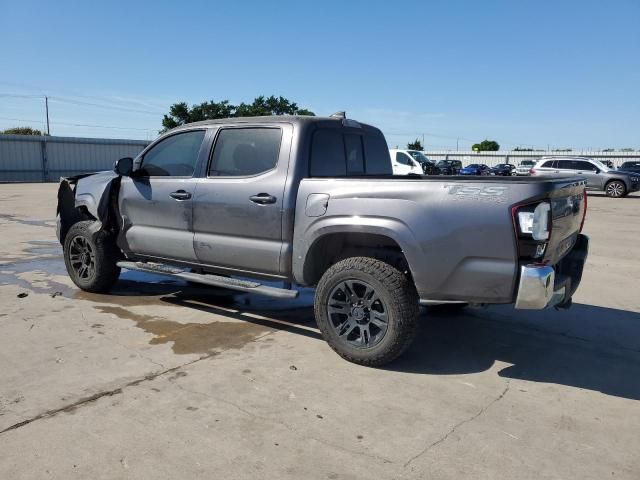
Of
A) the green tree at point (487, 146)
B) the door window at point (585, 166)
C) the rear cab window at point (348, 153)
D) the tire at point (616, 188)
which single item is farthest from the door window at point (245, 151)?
the green tree at point (487, 146)

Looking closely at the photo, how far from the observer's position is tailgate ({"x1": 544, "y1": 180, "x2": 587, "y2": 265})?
12.0ft

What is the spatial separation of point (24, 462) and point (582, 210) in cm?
455

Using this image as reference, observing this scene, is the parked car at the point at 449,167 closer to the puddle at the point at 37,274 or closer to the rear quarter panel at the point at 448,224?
the puddle at the point at 37,274

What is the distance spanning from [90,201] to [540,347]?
4.95 meters

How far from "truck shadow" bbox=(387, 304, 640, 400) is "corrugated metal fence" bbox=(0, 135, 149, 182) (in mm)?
35982

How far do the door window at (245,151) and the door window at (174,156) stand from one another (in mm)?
314

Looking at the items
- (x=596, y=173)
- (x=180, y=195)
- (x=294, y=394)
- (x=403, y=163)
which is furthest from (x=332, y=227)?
(x=596, y=173)

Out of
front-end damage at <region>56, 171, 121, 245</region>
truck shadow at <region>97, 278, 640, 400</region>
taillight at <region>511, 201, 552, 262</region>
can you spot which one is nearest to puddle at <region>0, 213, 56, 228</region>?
front-end damage at <region>56, 171, 121, 245</region>

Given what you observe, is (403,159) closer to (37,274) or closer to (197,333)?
(37,274)

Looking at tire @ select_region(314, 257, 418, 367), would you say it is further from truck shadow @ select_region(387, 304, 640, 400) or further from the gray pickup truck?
truck shadow @ select_region(387, 304, 640, 400)

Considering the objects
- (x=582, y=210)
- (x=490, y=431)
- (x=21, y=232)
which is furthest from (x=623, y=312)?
(x=21, y=232)

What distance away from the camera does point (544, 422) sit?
131 inches

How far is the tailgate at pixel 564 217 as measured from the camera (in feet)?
12.0

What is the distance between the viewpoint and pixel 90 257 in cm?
613
